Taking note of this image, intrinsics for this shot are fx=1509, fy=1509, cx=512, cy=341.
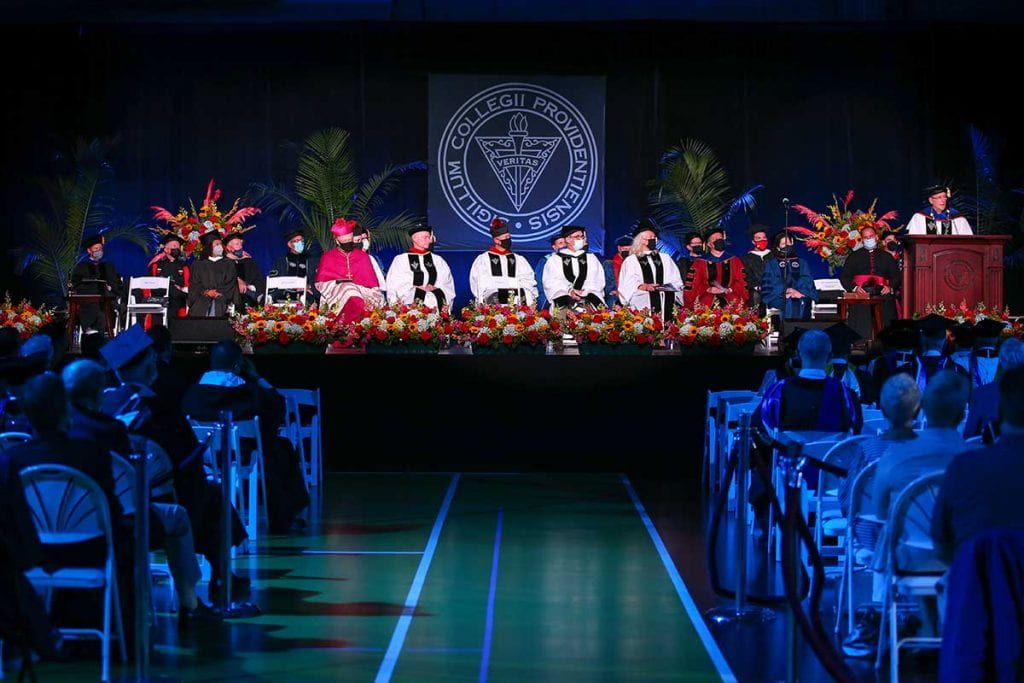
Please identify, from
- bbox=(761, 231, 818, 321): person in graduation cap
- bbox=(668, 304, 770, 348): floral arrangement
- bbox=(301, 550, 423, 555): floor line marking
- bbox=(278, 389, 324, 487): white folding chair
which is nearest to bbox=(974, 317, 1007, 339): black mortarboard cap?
bbox=(668, 304, 770, 348): floral arrangement

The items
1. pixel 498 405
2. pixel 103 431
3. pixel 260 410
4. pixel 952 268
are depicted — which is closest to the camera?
pixel 103 431

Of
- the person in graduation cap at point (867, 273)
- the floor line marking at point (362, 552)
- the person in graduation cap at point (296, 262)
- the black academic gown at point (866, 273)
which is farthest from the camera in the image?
the person in graduation cap at point (296, 262)

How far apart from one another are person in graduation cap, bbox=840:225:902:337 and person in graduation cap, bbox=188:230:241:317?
254 inches

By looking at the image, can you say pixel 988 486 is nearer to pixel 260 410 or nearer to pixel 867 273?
pixel 260 410

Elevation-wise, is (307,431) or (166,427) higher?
(166,427)

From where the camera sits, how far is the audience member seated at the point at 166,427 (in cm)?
574

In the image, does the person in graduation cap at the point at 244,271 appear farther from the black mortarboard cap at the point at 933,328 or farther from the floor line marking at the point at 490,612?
the floor line marking at the point at 490,612

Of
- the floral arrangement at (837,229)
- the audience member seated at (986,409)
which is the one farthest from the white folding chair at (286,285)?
the audience member seated at (986,409)

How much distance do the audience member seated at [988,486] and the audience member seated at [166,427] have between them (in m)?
2.79

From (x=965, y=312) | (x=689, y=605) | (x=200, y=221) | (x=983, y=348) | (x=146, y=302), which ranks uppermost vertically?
(x=200, y=221)

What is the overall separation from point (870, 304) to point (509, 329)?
5.07m

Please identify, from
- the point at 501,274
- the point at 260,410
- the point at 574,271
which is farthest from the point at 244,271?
the point at 260,410

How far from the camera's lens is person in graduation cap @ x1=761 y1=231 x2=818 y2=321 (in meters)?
15.9

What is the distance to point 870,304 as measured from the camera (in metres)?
14.5
